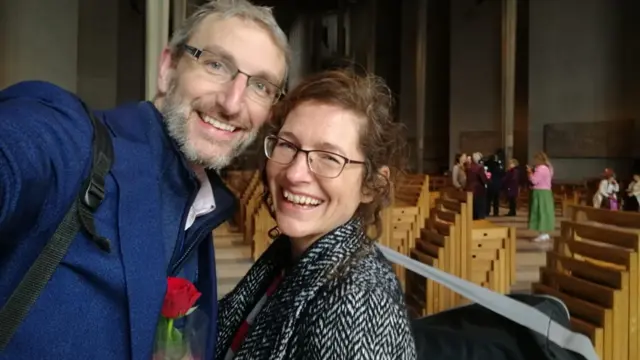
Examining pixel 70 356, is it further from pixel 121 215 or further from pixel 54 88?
pixel 54 88

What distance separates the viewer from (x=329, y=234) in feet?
3.75

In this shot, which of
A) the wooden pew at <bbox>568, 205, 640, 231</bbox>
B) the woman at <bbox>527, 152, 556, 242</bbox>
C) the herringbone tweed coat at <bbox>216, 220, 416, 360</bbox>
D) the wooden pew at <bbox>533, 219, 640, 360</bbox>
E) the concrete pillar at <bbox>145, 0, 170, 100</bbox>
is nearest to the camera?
the herringbone tweed coat at <bbox>216, 220, 416, 360</bbox>

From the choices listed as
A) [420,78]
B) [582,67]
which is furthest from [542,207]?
[420,78]

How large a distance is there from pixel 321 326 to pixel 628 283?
1.50 m

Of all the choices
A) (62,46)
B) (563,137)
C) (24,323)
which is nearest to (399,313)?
(24,323)

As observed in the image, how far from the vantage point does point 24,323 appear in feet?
2.56

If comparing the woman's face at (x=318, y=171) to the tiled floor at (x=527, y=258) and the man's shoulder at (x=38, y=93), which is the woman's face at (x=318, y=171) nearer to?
the man's shoulder at (x=38, y=93)

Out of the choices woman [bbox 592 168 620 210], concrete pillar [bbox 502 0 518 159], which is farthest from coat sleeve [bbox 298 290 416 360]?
concrete pillar [bbox 502 0 518 159]

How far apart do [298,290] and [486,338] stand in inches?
19.2

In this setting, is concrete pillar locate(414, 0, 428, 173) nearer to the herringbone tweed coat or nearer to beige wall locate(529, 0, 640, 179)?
beige wall locate(529, 0, 640, 179)

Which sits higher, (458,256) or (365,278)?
(365,278)

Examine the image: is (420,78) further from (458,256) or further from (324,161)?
(324,161)

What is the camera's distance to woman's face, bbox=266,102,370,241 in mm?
1135

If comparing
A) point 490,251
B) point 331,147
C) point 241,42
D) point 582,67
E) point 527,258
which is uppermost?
point 582,67
